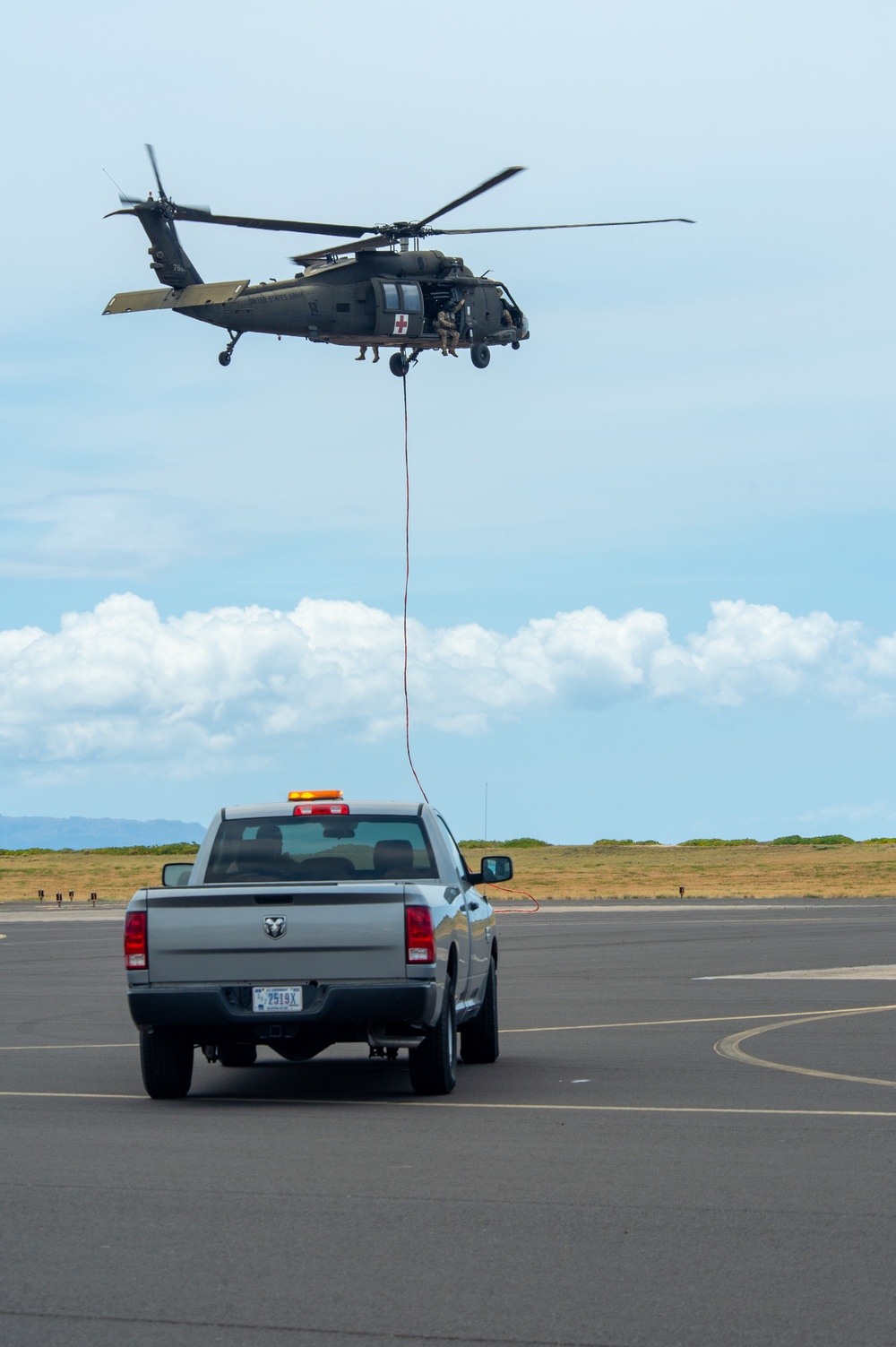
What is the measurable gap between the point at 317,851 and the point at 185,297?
2319 centimetres

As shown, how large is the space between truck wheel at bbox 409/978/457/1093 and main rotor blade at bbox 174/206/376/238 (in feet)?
75.8

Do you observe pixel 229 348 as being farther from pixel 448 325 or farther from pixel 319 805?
pixel 319 805

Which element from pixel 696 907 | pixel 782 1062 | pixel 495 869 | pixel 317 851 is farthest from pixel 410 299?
pixel 782 1062

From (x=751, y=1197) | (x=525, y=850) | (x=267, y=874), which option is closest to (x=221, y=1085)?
(x=267, y=874)

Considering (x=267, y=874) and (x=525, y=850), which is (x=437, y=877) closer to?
(x=267, y=874)

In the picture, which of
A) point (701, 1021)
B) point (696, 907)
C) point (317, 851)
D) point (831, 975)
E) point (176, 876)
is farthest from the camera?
point (696, 907)

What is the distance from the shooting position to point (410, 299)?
35094 mm

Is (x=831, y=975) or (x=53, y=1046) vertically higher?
(x=831, y=975)

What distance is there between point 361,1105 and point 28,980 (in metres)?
11.6

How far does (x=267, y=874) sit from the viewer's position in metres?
11.8

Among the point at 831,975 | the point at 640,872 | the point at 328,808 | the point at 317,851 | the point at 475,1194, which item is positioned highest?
the point at 640,872

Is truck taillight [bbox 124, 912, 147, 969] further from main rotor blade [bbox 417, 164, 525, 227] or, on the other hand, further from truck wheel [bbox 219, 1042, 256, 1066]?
main rotor blade [bbox 417, 164, 525, 227]

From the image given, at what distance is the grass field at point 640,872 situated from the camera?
57.8 metres

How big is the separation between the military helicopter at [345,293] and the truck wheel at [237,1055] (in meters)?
21.5
